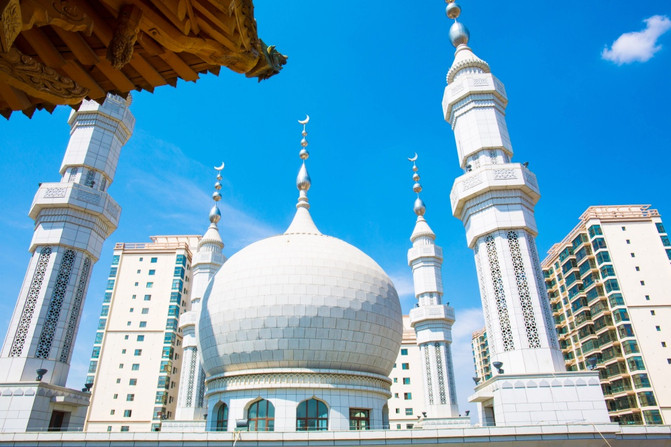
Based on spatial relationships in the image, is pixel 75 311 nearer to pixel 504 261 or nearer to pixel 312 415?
pixel 312 415

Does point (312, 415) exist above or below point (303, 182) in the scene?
below

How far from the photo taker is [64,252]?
2142 centimetres

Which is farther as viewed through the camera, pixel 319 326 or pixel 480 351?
pixel 480 351

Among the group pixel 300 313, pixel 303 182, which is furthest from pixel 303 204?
pixel 300 313

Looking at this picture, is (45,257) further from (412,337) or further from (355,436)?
(412,337)

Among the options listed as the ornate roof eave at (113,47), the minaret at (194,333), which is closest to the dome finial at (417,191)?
the minaret at (194,333)

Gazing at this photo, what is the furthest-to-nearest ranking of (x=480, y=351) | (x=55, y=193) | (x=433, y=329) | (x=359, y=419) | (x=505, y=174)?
1. (x=480, y=351)
2. (x=433, y=329)
3. (x=55, y=193)
4. (x=359, y=419)
5. (x=505, y=174)

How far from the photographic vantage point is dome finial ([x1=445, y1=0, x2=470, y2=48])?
25.0m

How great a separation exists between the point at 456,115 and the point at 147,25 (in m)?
20.1

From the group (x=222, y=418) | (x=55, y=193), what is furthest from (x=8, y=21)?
(x=55, y=193)

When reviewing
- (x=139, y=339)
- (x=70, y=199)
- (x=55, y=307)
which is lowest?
(x=55, y=307)

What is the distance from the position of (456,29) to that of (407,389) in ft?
138

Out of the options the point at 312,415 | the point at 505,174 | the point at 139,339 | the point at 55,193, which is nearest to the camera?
the point at 312,415

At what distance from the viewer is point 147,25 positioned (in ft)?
16.2
